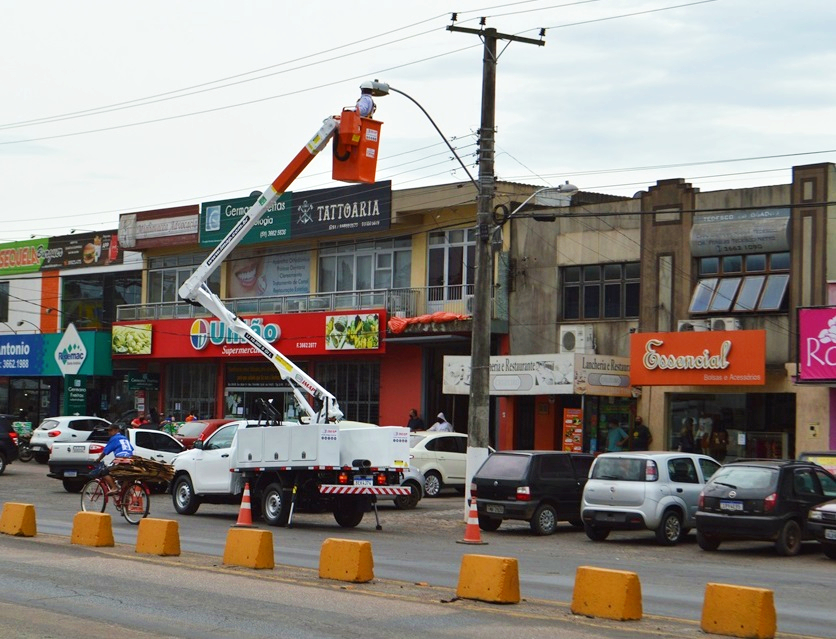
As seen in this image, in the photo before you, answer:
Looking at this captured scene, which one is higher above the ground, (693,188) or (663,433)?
(693,188)

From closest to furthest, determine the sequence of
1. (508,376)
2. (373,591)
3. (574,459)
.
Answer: (373,591)
(574,459)
(508,376)

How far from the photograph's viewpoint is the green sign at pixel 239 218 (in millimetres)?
44219

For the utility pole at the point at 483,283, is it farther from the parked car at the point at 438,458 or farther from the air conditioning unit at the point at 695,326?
the air conditioning unit at the point at 695,326

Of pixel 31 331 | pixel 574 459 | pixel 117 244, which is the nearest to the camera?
pixel 574 459

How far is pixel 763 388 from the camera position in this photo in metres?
30.8

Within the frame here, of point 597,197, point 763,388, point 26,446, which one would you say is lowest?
point 26,446

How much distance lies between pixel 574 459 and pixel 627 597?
12516 mm

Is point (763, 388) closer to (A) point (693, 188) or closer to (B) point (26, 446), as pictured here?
(A) point (693, 188)

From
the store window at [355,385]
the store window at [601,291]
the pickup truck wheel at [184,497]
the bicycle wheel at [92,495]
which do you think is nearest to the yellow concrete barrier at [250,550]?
the bicycle wheel at [92,495]

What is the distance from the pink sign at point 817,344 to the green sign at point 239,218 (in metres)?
20.8

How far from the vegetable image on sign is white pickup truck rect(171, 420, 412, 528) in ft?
51.9

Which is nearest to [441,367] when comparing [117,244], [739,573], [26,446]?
[26,446]

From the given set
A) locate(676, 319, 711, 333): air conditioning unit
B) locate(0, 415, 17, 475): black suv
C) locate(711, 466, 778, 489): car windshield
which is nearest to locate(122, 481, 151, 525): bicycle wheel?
locate(711, 466, 778, 489): car windshield

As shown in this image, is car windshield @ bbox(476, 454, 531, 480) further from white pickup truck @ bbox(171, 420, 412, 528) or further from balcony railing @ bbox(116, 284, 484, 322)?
balcony railing @ bbox(116, 284, 484, 322)
